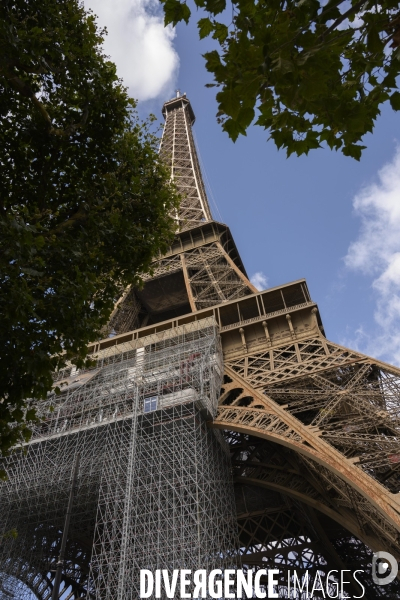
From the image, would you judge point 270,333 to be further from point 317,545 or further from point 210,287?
point 317,545

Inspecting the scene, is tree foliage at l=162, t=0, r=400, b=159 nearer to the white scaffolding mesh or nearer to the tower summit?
the white scaffolding mesh

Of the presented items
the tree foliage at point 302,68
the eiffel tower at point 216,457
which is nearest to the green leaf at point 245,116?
the tree foliage at point 302,68

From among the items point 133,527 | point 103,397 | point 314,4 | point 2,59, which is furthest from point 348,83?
point 103,397

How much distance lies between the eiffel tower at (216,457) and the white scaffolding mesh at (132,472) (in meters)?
0.07

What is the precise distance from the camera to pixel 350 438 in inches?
552

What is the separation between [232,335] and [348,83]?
56.9 feet

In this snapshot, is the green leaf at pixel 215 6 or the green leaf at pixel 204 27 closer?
the green leaf at pixel 215 6

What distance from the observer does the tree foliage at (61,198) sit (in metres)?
6.68

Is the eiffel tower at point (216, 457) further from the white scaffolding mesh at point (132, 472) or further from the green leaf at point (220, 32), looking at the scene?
the green leaf at point (220, 32)

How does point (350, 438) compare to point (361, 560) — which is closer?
point (350, 438)

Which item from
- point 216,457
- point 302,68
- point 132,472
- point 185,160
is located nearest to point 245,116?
point 302,68

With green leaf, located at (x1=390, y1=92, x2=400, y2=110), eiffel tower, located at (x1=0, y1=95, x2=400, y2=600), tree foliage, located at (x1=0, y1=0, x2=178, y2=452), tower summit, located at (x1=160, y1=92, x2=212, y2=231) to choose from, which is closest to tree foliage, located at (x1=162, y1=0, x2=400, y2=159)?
green leaf, located at (x1=390, y1=92, x2=400, y2=110)

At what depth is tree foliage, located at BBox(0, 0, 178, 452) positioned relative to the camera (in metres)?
6.68

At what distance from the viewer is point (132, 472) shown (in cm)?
1593
